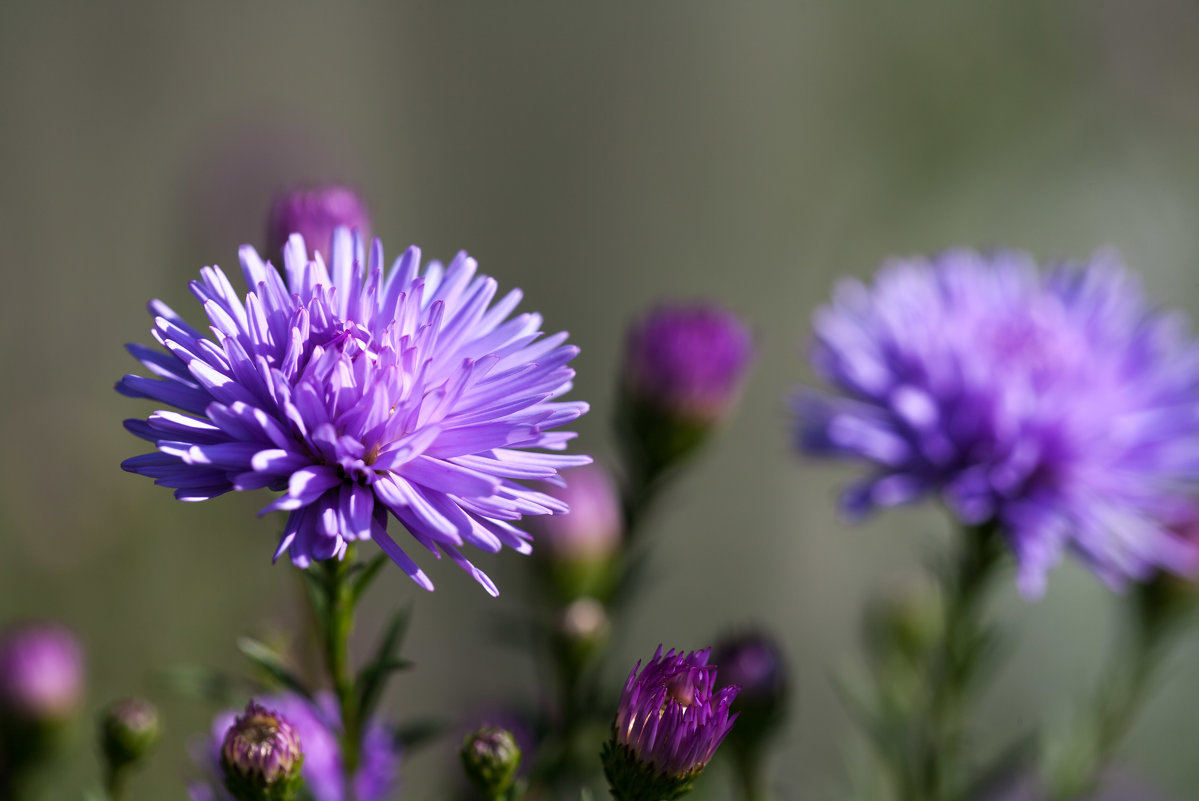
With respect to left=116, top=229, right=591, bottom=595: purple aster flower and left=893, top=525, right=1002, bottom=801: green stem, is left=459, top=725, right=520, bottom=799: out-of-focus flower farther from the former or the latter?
left=893, top=525, right=1002, bottom=801: green stem

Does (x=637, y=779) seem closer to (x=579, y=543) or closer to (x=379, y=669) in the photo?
(x=379, y=669)

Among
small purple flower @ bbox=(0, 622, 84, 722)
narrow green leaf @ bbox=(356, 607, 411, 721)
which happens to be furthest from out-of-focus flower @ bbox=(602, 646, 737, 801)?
small purple flower @ bbox=(0, 622, 84, 722)

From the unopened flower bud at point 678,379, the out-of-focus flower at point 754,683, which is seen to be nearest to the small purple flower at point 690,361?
the unopened flower bud at point 678,379

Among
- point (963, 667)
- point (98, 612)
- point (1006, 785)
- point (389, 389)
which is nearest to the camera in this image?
point (389, 389)

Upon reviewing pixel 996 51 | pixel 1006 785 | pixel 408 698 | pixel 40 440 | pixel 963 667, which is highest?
pixel 996 51

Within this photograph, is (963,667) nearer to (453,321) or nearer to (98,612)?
(453,321)

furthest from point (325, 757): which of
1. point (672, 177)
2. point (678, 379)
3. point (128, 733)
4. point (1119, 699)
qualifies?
point (672, 177)

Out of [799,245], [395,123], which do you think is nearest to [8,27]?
[395,123]
